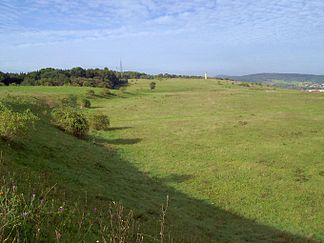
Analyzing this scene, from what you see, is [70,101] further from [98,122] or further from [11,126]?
[11,126]

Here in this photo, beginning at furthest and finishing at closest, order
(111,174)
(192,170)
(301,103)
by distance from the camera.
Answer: (301,103), (192,170), (111,174)

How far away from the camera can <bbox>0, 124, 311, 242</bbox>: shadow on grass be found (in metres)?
14.8

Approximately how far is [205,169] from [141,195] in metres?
10.7

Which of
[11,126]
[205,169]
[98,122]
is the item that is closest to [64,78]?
[98,122]

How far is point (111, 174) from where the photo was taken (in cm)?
2547

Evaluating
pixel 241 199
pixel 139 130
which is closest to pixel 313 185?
pixel 241 199

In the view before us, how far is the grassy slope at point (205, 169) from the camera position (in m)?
18.4

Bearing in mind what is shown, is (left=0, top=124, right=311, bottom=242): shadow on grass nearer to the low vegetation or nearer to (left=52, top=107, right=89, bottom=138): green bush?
(left=52, top=107, right=89, bottom=138): green bush

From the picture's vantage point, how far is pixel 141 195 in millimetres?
21016

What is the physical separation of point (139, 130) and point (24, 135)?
94.7ft

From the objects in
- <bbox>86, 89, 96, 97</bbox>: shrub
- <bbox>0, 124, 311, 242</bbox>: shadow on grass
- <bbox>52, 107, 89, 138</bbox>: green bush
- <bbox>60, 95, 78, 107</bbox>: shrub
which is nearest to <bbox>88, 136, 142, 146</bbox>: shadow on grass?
<bbox>52, 107, 89, 138</bbox>: green bush

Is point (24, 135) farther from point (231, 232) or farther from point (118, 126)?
point (118, 126)

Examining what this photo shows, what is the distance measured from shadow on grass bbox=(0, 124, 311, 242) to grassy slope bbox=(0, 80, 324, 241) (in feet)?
0.30

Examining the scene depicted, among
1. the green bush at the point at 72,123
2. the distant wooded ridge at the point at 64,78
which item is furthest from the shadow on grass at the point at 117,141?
the distant wooded ridge at the point at 64,78
